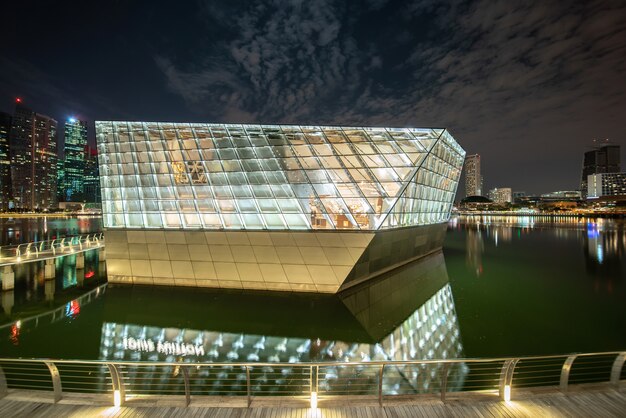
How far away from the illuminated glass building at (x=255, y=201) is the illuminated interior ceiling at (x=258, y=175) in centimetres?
8

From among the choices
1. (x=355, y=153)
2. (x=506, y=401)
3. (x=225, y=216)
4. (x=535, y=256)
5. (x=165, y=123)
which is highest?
(x=165, y=123)

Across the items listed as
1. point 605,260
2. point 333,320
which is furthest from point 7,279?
point 605,260

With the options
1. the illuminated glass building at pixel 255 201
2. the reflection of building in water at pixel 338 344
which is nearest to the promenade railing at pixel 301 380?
the reflection of building in water at pixel 338 344

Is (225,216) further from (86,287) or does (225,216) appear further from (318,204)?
(86,287)

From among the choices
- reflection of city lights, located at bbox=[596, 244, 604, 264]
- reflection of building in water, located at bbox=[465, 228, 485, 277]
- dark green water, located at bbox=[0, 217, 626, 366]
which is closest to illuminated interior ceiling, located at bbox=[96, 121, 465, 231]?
dark green water, located at bbox=[0, 217, 626, 366]

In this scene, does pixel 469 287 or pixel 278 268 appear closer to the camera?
pixel 278 268

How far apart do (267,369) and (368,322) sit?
21.6ft

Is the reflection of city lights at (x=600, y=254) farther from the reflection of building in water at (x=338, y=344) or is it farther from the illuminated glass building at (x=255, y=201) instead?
the reflection of building in water at (x=338, y=344)

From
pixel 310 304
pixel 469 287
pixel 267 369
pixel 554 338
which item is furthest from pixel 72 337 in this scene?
pixel 469 287

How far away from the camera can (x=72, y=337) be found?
15297 millimetres

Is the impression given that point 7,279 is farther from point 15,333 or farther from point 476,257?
point 476,257

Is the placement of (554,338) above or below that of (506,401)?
below

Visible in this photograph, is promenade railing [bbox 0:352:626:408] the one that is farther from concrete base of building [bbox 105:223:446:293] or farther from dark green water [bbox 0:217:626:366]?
concrete base of building [bbox 105:223:446:293]

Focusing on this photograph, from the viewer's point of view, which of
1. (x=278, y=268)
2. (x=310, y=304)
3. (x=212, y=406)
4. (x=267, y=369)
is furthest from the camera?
(x=278, y=268)
